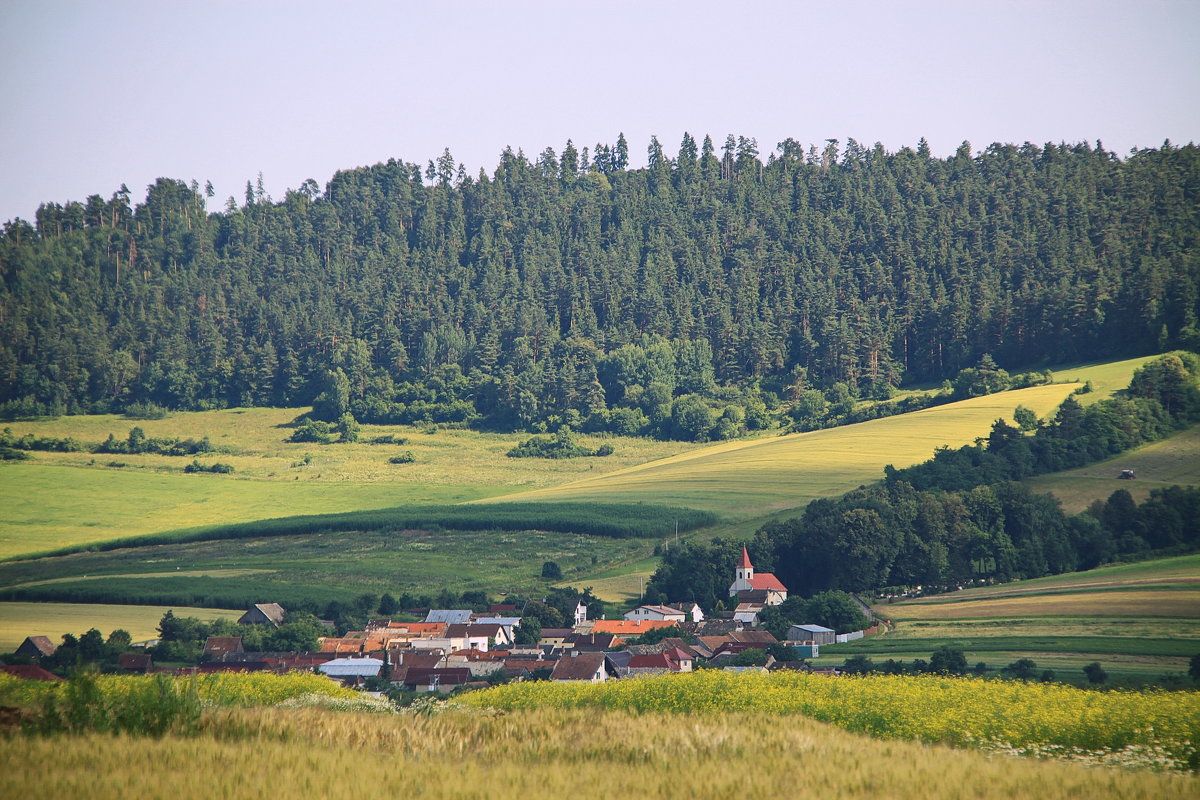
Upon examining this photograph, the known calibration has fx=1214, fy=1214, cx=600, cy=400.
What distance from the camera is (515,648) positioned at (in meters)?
80.0

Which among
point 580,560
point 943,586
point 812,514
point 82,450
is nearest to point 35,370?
point 82,450

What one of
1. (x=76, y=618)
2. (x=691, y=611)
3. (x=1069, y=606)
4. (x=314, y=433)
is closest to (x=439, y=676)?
(x=691, y=611)

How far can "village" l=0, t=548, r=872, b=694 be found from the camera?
218 ft

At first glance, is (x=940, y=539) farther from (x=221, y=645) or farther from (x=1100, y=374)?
(x=1100, y=374)

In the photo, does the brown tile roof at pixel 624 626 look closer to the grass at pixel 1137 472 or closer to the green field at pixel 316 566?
the green field at pixel 316 566

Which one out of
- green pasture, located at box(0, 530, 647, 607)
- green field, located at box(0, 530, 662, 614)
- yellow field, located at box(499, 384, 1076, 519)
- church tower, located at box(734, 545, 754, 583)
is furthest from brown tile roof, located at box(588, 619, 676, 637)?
yellow field, located at box(499, 384, 1076, 519)

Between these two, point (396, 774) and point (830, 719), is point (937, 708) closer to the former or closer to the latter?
point (830, 719)

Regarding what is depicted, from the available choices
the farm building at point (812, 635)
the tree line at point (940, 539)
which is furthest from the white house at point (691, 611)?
the farm building at point (812, 635)

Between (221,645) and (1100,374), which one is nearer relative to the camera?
(221,645)

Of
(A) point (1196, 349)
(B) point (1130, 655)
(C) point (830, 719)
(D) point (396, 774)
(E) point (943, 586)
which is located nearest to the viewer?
(D) point (396, 774)

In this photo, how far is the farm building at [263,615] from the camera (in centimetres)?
8519

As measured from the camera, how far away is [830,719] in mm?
32000

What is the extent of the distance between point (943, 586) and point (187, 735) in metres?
75.0

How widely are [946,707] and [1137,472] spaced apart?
262 ft
